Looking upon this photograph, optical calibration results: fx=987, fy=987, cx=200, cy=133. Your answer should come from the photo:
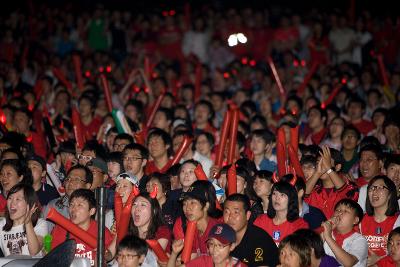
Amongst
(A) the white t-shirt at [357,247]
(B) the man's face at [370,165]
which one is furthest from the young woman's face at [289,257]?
(B) the man's face at [370,165]

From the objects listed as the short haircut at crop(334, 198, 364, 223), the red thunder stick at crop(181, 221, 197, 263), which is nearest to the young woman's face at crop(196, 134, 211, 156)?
the short haircut at crop(334, 198, 364, 223)

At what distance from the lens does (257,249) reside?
7059mm

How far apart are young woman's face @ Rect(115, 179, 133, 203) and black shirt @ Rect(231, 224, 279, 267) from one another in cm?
122

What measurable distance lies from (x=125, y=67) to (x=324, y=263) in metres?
9.19

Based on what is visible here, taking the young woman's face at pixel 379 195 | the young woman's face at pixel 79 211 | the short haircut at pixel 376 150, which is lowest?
the young woman's face at pixel 379 195

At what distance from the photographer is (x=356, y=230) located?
7.52 m

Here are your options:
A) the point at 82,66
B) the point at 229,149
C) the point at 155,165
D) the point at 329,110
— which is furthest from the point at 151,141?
the point at 82,66

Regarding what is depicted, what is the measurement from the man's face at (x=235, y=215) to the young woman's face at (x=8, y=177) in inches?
82.3

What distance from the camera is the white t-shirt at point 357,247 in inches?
283

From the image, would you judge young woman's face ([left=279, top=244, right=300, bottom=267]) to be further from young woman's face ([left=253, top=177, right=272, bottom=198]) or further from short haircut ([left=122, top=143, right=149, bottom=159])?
short haircut ([left=122, top=143, right=149, bottom=159])

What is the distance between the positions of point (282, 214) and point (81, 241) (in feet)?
4.98

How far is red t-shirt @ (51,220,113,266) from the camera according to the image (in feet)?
24.0

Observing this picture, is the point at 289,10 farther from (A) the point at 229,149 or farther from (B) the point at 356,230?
(B) the point at 356,230

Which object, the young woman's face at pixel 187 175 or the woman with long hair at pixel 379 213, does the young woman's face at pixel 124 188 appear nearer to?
the young woman's face at pixel 187 175
